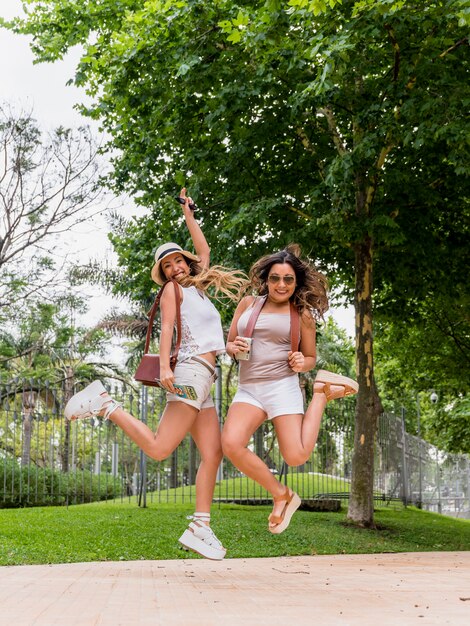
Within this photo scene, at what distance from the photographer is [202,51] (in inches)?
537

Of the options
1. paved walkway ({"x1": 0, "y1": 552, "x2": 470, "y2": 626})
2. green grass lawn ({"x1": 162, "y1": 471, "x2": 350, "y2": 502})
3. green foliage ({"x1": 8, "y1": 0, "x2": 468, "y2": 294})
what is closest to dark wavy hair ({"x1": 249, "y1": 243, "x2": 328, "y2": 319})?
paved walkway ({"x1": 0, "y1": 552, "x2": 470, "y2": 626})

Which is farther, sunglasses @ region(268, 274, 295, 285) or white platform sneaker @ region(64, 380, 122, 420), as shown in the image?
sunglasses @ region(268, 274, 295, 285)

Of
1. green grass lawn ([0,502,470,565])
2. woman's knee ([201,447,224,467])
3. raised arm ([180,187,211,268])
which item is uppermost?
raised arm ([180,187,211,268])

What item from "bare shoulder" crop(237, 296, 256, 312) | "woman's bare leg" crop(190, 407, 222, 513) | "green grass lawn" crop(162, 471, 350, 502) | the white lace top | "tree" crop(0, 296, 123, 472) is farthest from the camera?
"tree" crop(0, 296, 123, 472)

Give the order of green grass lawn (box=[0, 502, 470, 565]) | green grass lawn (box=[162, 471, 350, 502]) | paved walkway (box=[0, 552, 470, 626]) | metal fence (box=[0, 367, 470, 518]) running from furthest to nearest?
green grass lawn (box=[162, 471, 350, 502]) → metal fence (box=[0, 367, 470, 518]) → green grass lawn (box=[0, 502, 470, 565]) → paved walkway (box=[0, 552, 470, 626])

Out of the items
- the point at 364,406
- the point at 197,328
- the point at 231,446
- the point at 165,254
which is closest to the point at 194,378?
the point at 197,328

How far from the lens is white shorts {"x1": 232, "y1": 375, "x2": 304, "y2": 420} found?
611 cm

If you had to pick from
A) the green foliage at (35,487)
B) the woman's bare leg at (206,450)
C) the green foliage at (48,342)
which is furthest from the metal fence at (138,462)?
the woman's bare leg at (206,450)

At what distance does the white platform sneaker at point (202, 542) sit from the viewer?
612 cm

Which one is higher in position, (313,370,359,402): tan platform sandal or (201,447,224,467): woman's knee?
(313,370,359,402): tan platform sandal

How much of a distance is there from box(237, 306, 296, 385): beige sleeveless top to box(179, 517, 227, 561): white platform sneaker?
1129 millimetres

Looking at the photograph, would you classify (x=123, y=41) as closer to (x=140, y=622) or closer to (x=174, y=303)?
(x=174, y=303)

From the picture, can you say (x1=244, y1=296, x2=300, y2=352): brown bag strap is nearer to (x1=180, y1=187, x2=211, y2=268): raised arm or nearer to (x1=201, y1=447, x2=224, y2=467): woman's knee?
(x1=180, y1=187, x2=211, y2=268): raised arm

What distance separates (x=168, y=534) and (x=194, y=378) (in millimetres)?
6105
